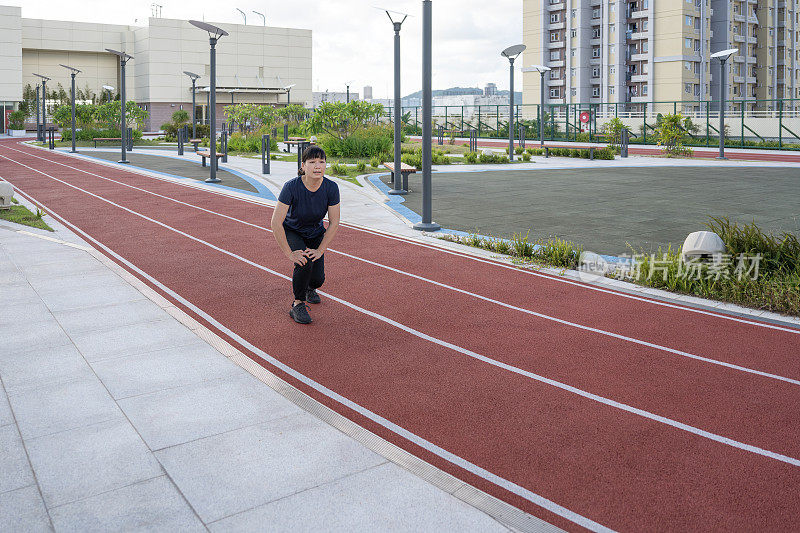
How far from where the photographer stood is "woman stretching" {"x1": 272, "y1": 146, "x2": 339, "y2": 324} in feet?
23.8

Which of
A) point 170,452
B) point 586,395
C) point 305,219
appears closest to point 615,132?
point 305,219

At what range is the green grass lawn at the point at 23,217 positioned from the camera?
13.9m

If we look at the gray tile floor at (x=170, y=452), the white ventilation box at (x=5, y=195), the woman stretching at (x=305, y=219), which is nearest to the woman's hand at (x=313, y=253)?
the woman stretching at (x=305, y=219)

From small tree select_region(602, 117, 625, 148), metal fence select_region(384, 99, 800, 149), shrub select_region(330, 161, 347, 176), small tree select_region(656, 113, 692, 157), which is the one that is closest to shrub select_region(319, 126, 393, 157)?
shrub select_region(330, 161, 347, 176)

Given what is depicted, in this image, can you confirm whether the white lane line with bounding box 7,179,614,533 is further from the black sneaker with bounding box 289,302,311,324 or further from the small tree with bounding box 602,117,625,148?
the small tree with bounding box 602,117,625,148

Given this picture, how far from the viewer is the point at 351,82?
58.6 metres

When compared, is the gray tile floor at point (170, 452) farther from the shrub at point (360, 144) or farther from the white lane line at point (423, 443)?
the shrub at point (360, 144)

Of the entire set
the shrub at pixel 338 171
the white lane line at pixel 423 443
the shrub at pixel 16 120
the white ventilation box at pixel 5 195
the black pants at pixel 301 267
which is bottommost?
the white lane line at pixel 423 443

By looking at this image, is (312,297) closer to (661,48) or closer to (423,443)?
(423,443)

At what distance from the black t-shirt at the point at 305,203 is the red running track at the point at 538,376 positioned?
97 cm

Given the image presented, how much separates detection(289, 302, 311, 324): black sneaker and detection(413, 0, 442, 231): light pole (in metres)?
5.74

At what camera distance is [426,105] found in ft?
42.6

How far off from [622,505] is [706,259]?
5913 mm

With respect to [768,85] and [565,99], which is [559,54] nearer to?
[565,99]
